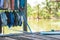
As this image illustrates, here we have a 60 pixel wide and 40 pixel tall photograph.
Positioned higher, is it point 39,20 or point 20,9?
point 20,9

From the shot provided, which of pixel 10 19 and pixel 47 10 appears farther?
pixel 47 10

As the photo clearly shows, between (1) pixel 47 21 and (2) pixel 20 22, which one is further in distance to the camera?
(1) pixel 47 21

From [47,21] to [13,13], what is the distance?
7.06 feet

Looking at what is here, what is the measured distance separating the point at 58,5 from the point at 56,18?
486 millimetres

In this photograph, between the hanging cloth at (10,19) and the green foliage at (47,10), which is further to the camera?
the green foliage at (47,10)

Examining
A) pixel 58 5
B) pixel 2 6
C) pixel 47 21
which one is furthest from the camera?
pixel 47 21

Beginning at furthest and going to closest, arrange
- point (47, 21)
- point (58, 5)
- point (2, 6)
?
Answer: 1. point (47, 21)
2. point (58, 5)
3. point (2, 6)

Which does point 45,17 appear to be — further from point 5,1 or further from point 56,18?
point 5,1

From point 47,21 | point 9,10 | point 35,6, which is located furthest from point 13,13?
point 47,21

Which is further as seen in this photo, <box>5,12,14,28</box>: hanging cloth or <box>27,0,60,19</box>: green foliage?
<box>27,0,60,19</box>: green foliage

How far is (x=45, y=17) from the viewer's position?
522 centimetres

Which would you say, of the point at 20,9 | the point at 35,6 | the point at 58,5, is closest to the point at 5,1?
the point at 20,9

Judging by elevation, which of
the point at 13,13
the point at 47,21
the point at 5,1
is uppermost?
the point at 5,1

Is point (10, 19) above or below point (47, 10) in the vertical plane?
below
